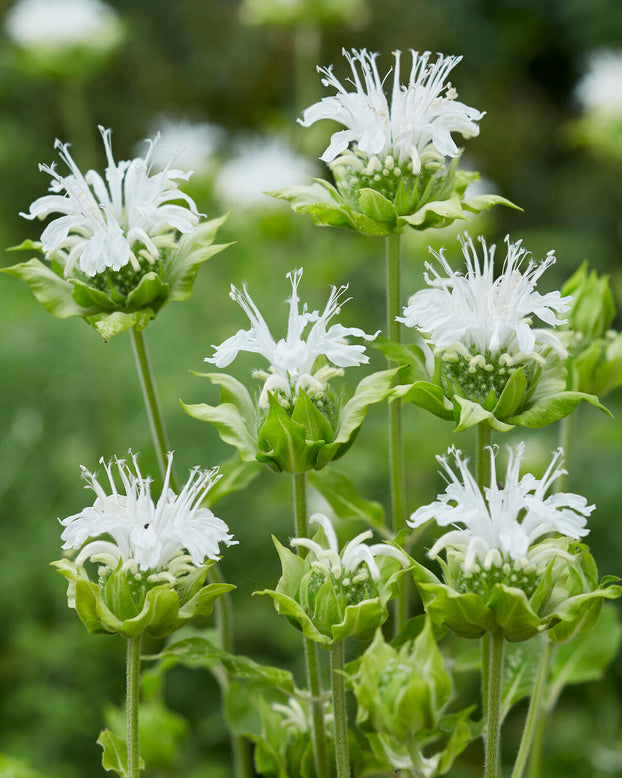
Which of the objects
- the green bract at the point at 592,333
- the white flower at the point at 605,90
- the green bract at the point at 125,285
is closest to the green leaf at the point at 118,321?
→ the green bract at the point at 125,285

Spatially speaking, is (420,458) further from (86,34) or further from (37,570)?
(86,34)

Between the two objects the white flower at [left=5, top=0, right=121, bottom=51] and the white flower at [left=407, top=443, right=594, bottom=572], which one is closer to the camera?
the white flower at [left=407, top=443, right=594, bottom=572]

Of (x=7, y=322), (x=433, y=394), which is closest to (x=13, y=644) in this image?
(x=7, y=322)

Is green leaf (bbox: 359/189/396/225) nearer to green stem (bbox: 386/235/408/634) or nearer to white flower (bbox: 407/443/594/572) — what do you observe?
green stem (bbox: 386/235/408/634)

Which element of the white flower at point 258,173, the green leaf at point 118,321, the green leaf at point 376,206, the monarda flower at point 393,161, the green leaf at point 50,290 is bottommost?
the green leaf at point 118,321

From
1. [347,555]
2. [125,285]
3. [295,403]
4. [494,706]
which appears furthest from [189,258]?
[494,706]

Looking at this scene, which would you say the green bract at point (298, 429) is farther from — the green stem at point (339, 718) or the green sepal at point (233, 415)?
the green stem at point (339, 718)

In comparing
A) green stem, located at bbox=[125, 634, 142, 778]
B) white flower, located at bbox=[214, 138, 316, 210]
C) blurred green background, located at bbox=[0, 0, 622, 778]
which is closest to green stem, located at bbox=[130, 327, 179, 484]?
green stem, located at bbox=[125, 634, 142, 778]
